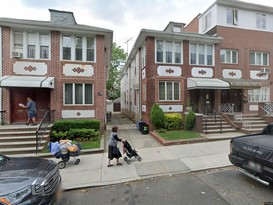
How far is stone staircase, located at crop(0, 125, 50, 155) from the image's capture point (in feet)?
23.5

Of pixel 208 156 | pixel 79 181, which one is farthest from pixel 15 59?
pixel 208 156

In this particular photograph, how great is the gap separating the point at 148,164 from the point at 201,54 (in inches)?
397

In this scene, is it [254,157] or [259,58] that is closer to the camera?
[254,157]

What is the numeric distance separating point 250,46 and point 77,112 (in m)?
14.4

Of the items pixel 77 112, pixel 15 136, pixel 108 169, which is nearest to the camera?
pixel 108 169

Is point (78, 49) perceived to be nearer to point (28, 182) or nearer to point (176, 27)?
point (176, 27)

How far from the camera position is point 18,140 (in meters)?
7.82

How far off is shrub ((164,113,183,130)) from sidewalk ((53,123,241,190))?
285cm

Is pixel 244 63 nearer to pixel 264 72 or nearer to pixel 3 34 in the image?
pixel 264 72

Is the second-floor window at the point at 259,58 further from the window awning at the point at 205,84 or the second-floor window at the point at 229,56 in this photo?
the window awning at the point at 205,84

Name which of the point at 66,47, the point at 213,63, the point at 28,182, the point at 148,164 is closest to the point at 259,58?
the point at 213,63

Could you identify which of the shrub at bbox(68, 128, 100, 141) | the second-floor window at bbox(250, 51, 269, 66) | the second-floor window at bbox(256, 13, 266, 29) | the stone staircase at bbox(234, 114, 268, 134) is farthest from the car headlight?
the second-floor window at bbox(256, 13, 266, 29)

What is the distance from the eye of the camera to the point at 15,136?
8.03m

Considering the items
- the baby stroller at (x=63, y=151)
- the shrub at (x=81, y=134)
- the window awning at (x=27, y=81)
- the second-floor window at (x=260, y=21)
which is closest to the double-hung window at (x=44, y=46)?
the window awning at (x=27, y=81)
